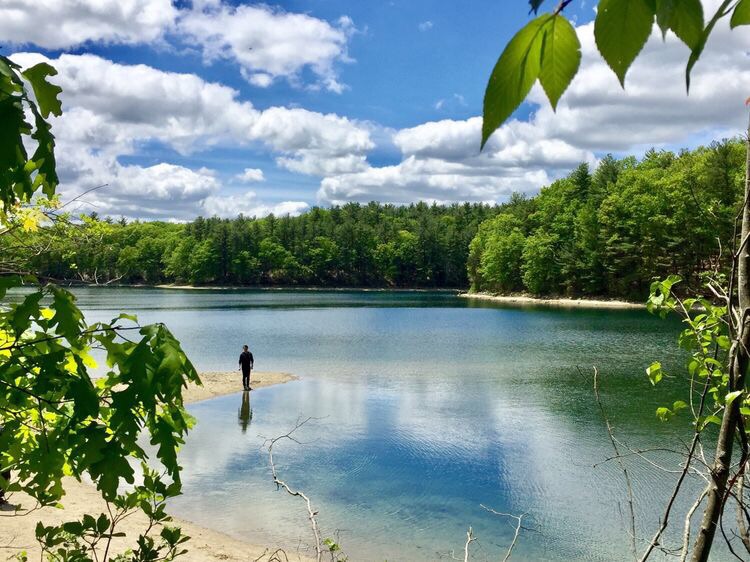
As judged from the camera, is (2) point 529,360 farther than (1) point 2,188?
Yes

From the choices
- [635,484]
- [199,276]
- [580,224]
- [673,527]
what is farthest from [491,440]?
[199,276]

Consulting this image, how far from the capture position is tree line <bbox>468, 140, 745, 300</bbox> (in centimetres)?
5716

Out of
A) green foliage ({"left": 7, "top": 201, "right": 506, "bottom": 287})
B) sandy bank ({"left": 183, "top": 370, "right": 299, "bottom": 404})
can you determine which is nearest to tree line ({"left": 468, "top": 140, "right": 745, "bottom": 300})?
green foliage ({"left": 7, "top": 201, "right": 506, "bottom": 287})

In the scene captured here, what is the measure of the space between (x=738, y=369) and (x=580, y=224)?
77546mm

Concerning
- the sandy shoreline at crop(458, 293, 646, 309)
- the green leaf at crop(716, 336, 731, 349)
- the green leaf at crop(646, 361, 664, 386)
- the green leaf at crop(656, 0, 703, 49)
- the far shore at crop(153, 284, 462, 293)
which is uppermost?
the green leaf at crop(656, 0, 703, 49)

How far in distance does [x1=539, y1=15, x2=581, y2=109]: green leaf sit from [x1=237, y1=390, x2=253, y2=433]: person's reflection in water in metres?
18.6

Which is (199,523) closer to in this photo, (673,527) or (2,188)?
(673,527)

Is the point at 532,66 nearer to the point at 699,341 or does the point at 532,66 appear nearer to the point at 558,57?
the point at 558,57

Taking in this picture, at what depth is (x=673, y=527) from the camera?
11.4 m

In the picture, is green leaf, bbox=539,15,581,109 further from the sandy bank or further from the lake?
the sandy bank

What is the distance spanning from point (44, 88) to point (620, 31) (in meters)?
2.08

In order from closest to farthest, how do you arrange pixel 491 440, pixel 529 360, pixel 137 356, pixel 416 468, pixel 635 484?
pixel 137 356
pixel 635 484
pixel 416 468
pixel 491 440
pixel 529 360

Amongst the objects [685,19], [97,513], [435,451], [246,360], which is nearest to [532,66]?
[685,19]

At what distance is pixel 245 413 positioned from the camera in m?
20.4
